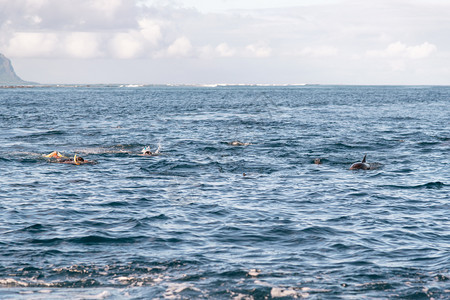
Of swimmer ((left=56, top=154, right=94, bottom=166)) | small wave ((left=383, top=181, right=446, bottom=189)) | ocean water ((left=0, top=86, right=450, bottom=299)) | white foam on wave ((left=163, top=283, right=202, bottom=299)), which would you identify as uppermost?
swimmer ((left=56, top=154, right=94, bottom=166))

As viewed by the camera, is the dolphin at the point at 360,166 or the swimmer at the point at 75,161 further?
the swimmer at the point at 75,161

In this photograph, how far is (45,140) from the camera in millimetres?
38188

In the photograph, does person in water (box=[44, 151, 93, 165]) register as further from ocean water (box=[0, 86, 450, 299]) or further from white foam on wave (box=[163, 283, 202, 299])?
white foam on wave (box=[163, 283, 202, 299])

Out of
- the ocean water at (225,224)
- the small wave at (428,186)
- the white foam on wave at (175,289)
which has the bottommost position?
the white foam on wave at (175,289)

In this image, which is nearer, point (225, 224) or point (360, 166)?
point (225, 224)

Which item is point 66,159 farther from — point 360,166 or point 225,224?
point 360,166

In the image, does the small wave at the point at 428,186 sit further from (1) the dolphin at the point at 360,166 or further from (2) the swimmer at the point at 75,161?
(2) the swimmer at the point at 75,161

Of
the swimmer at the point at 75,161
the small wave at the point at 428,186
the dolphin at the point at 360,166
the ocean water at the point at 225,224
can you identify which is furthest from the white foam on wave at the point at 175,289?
the swimmer at the point at 75,161

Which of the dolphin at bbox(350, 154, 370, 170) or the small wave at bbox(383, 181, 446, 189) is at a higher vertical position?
the dolphin at bbox(350, 154, 370, 170)

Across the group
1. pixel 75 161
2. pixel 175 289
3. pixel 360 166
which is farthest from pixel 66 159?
pixel 175 289

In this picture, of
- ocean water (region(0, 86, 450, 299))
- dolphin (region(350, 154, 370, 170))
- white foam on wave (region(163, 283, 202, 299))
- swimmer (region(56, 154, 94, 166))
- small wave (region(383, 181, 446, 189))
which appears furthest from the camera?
swimmer (region(56, 154, 94, 166))

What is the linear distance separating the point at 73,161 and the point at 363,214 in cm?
1703

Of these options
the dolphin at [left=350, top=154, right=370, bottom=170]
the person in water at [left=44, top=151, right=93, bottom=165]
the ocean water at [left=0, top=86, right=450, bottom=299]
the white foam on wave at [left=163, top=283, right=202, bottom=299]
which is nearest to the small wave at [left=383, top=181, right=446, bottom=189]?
the ocean water at [left=0, top=86, right=450, bottom=299]

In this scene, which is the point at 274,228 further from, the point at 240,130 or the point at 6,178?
the point at 240,130
